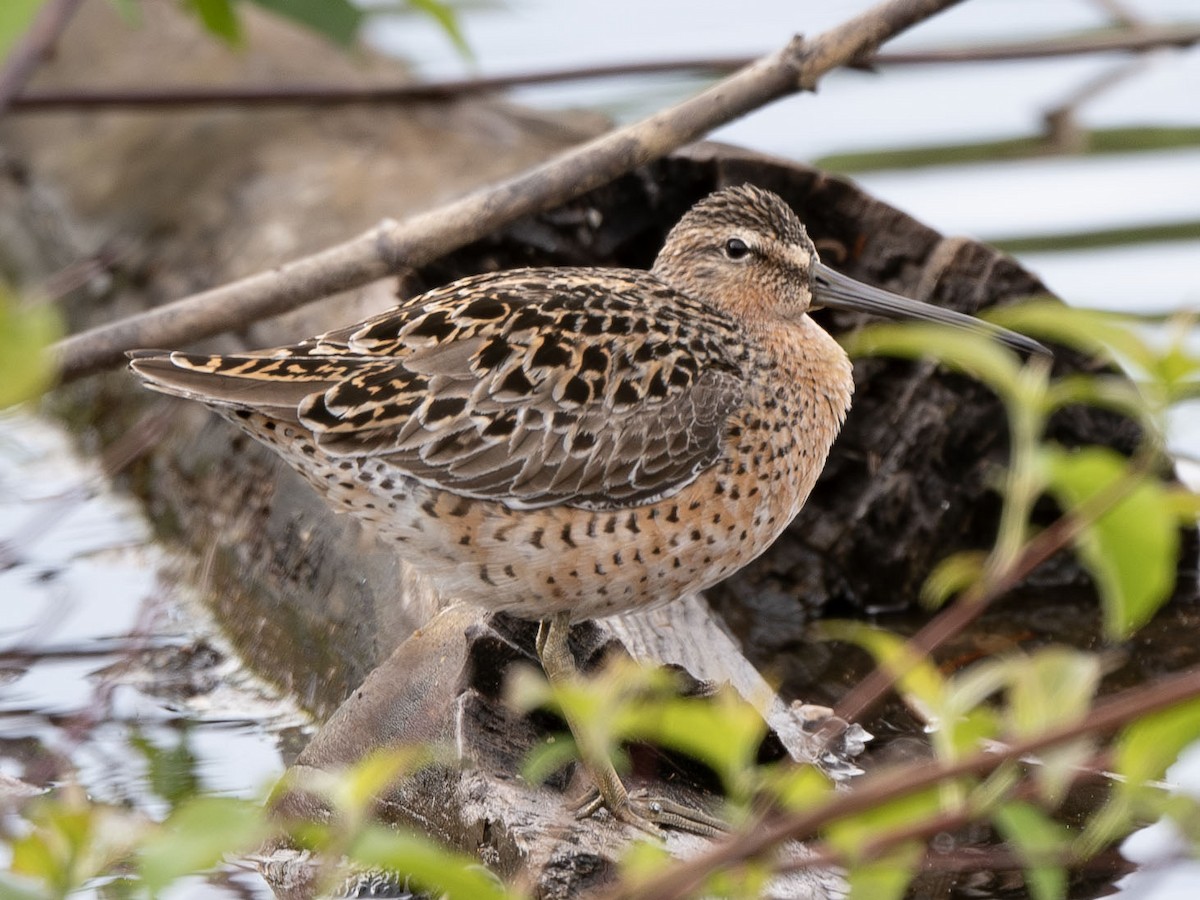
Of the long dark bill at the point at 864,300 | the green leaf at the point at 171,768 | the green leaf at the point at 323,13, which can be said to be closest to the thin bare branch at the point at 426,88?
the green leaf at the point at 323,13

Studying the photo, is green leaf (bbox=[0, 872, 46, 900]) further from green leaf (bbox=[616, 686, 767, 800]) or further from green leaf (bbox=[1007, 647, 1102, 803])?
green leaf (bbox=[1007, 647, 1102, 803])

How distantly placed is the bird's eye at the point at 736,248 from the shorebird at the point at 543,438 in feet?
1.05

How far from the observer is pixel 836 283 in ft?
15.0

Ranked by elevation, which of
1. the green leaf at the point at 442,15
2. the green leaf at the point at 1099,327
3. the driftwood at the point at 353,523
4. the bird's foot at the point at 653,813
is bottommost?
the bird's foot at the point at 653,813

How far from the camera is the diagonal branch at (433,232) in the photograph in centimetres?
490

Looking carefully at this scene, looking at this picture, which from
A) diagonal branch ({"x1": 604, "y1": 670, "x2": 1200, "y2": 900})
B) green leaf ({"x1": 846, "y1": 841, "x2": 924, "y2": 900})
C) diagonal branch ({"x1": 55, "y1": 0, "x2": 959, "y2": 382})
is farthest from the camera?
diagonal branch ({"x1": 55, "y1": 0, "x2": 959, "y2": 382})

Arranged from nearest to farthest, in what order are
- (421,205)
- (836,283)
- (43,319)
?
Answer: (43,319), (836,283), (421,205)

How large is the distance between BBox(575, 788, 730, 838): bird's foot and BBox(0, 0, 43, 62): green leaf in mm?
2259

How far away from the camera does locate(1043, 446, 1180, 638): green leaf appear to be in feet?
5.73

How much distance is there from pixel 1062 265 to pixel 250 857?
441 cm

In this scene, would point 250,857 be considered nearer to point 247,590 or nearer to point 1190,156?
point 247,590

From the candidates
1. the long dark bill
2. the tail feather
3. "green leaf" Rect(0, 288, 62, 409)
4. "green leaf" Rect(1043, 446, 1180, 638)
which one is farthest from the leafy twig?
the long dark bill

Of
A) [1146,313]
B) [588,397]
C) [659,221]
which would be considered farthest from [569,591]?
[1146,313]

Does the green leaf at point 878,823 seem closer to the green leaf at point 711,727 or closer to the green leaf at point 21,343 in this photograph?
the green leaf at point 711,727
